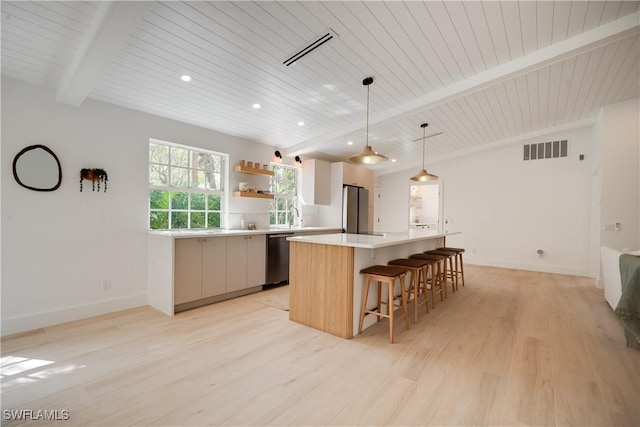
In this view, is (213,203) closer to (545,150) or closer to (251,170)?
(251,170)

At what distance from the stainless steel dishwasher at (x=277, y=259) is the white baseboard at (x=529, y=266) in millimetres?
4688

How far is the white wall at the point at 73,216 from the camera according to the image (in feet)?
8.82

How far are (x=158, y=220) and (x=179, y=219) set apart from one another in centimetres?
28

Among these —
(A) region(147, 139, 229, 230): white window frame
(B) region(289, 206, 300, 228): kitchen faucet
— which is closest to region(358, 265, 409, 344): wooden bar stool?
(A) region(147, 139, 229, 230): white window frame

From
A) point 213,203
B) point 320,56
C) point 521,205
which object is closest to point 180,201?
point 213,203

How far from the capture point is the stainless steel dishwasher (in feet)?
14.3

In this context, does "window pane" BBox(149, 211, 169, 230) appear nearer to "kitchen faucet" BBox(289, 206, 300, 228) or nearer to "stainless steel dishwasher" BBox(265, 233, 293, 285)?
"stainless steel dishwasher" BBox(265, 233, 293, 285)

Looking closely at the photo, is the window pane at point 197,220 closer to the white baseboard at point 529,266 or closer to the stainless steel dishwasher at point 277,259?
the stainless steel dishwasher at point 277,259

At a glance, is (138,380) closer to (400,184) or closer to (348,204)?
(348,204)

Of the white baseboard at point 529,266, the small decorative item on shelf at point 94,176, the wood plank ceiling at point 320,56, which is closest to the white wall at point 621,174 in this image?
the wood plank ceiling at point 320,56

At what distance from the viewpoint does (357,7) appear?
2.09 meters

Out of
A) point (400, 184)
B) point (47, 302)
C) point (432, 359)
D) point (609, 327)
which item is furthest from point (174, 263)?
point (400, 184)

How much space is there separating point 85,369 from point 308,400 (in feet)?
5.56

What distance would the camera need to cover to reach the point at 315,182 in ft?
18.4
